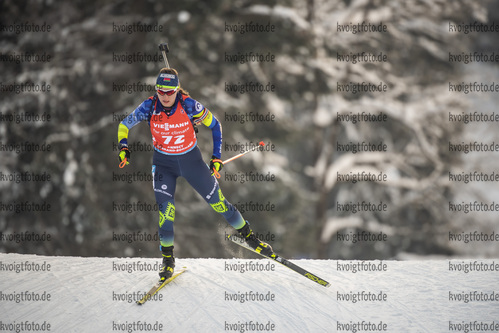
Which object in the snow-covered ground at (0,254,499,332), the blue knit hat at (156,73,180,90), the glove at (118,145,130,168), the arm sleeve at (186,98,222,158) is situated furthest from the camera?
the arm sleeve at (186,98,222,158)

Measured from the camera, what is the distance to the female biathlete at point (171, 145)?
5.15 meters

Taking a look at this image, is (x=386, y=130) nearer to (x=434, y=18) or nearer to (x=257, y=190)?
(x=434, y=18)

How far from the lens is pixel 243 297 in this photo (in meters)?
5.43

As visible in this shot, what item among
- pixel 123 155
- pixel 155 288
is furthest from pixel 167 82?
pixel 155 288

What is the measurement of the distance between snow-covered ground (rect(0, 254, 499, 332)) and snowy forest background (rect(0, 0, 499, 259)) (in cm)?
459

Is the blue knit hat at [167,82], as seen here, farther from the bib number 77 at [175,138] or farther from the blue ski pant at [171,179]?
the blue ski pant at [171,179]

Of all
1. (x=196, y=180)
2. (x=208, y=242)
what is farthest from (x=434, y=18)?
(x=196, y=180)

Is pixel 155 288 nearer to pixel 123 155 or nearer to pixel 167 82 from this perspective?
pixel 123 155

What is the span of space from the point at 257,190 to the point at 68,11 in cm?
661

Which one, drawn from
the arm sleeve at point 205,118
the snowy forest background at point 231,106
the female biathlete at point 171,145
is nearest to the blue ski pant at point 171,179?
the female biathlete at point 171,145

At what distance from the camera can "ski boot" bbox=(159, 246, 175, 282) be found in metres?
5.55

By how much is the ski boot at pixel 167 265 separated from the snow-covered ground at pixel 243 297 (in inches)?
6.0

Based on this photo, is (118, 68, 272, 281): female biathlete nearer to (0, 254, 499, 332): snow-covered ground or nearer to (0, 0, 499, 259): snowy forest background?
(0, 254, 499, 332): snow-covered ground

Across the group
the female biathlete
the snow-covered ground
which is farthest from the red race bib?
the snow-covered ground
